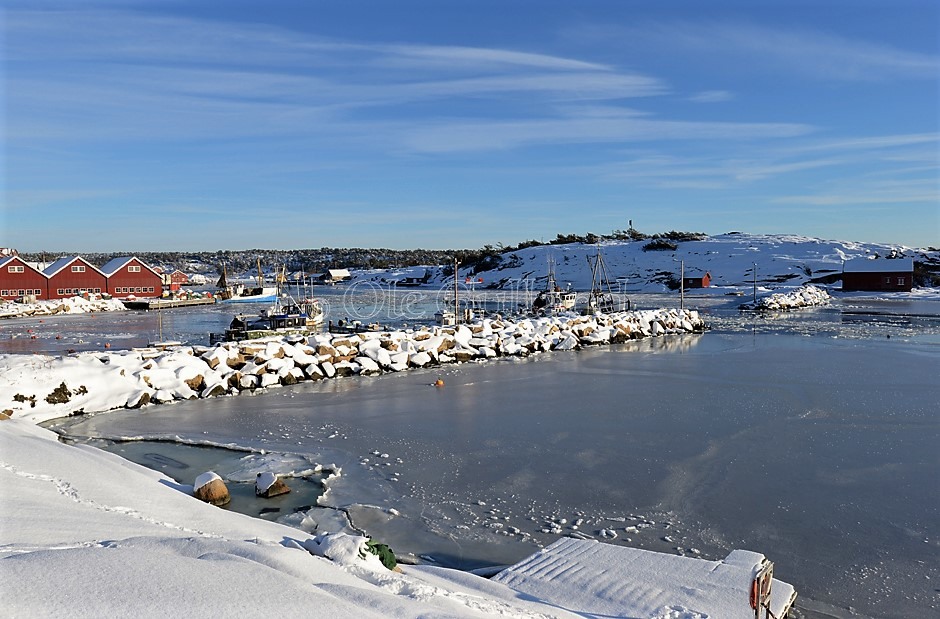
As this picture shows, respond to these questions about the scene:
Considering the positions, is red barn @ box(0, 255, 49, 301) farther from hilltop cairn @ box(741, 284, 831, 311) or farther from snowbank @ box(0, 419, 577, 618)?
snowbank @ box(0, 419, 577, 618)

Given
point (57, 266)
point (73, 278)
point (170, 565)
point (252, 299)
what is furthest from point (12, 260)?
point (170, 565)

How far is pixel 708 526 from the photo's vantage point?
6727mm

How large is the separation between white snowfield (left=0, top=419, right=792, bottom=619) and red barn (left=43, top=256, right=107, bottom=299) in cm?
4485

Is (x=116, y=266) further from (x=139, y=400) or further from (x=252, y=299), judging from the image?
(x=139, y=400)

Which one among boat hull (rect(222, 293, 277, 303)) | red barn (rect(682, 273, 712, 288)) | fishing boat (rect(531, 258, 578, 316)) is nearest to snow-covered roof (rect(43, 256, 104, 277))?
boat hull (rect(222, 293, 277, 303))

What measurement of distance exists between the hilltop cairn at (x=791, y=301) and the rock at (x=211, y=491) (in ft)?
120

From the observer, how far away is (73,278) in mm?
47438

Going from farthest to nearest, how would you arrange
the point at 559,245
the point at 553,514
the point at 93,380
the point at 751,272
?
the point at 559,245
the point at 751,272
the point at 93,380
the point at 553,514

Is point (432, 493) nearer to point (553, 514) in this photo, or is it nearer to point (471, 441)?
point (553, 514)

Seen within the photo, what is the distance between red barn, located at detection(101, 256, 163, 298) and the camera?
161ft

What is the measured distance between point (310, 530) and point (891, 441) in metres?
7.69

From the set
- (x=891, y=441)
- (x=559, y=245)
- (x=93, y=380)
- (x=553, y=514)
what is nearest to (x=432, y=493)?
(x=553, y=514)

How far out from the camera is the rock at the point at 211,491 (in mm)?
7117

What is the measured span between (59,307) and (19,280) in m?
7.32
